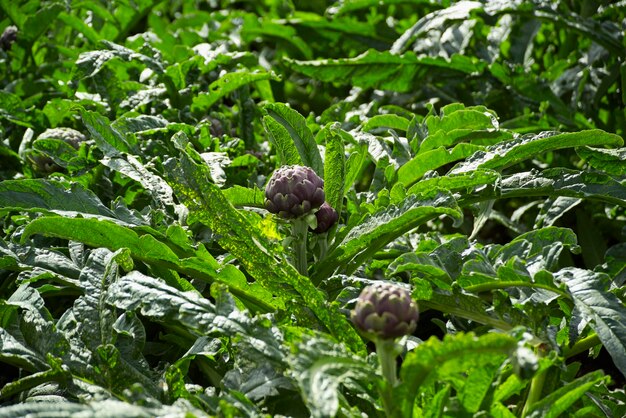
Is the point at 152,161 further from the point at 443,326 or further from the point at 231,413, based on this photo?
the point at 231,413

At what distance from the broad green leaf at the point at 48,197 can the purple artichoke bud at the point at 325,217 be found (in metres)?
0.37

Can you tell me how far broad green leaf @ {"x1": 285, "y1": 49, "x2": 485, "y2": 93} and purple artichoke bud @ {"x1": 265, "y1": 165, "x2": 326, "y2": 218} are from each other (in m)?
1.10

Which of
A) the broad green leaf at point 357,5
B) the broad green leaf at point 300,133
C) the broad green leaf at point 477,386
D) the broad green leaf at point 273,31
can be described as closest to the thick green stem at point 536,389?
the broad green leaf at point 477,386

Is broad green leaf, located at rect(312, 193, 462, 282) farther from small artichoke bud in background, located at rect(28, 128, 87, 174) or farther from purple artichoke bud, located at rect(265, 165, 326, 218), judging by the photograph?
small artichoke bud in background, located at rect(28, 128, 87, 174)

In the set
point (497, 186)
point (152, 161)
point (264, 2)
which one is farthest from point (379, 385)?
point (264, 2)

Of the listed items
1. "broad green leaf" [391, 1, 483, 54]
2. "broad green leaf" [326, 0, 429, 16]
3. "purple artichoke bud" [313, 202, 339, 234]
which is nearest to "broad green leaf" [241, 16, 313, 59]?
"broad green leaf" [326, 0, 429, 16]

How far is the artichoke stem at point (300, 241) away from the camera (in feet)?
4.74

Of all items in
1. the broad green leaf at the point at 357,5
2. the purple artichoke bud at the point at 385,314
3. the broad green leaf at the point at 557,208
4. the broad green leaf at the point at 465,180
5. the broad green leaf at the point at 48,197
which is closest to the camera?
the purple artichoke bud at the point at 385,314

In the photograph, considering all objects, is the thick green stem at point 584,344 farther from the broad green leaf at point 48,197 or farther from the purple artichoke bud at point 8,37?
the purple artichoke bud at point 8,37

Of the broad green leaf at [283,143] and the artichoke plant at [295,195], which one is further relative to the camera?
the broad green leaf at [283,143]

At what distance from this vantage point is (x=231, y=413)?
1.04 metres

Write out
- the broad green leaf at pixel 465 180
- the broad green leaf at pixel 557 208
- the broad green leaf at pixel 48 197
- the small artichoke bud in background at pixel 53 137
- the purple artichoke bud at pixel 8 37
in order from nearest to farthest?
the broad green leaf at pixel 465 180 < the broad green leaf at pixel 48 197 < the broad green leaf at pixel 557 208 < the small artichoke bud in background at pixel 53 137 < the purple artichoke bud at pixel 8 37

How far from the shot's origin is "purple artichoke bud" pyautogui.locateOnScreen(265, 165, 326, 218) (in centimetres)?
140

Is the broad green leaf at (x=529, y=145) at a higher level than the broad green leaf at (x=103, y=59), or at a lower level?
lower
